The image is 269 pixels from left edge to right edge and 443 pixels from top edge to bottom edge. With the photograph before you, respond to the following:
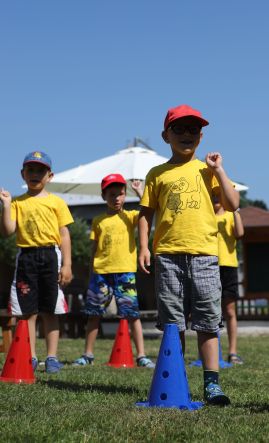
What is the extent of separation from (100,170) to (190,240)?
971 cm

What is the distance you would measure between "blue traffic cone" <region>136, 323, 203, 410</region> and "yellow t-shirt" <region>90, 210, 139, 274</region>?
10.5 feet

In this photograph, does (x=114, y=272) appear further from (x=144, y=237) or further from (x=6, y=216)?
(x=144, y=237)

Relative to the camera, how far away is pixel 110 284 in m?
7.98

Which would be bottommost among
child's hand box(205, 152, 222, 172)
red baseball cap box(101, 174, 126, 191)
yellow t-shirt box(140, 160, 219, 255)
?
yellow t-shirt box(140, 160, 219, 255)

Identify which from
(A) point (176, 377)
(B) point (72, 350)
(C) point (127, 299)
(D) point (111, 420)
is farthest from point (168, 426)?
(B) point (72, 350)

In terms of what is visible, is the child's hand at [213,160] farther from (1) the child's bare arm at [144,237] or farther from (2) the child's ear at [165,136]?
(1) the child's bare arm at [144,237]

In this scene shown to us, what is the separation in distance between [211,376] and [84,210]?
141 ft

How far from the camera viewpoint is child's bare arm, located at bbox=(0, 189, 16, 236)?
253 inches

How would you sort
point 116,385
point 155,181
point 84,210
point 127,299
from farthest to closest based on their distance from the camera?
point 84,210 < point 127,299 < point 116,385 < point 155,181

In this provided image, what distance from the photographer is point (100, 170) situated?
1454 cm

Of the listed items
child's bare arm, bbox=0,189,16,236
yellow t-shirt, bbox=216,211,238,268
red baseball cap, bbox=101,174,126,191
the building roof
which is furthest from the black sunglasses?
the building roof

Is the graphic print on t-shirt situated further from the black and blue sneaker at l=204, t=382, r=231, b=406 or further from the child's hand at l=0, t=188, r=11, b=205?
the child's hand at l=0, t=188, r=11, b=205

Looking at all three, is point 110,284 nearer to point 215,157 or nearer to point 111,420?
point 215,157

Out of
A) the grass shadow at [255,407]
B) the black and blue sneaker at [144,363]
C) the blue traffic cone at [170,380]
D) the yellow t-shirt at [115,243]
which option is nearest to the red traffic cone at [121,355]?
the black and blue sneaker at [144,363]
